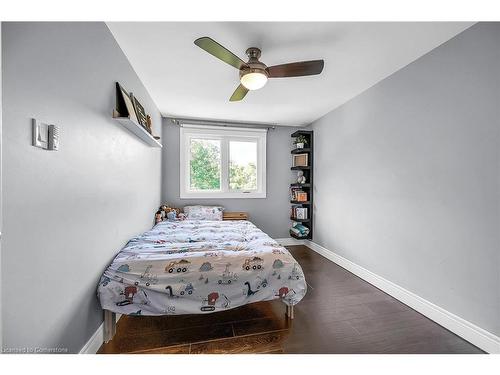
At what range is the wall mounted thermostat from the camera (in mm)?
905

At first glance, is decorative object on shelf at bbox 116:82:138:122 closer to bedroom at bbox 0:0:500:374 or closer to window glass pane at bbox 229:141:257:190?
bedroom at bbox 0:0:500:374

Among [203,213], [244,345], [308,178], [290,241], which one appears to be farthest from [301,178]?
[244,345]

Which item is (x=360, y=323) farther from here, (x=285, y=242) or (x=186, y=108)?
(x=186, y=108)

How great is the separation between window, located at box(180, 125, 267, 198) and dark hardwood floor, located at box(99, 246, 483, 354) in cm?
228

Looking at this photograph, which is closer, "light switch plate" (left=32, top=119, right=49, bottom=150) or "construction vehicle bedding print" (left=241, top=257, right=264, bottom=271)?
"light switch plate" (left=32, top=119, right=49, bottom=150)

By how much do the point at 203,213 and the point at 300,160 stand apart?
2.09 metres

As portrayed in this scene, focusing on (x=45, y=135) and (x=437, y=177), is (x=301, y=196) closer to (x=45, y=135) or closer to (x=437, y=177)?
(x=437, y=177)

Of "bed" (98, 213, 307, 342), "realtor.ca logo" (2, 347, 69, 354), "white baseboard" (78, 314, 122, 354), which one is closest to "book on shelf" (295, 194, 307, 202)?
"bed" (98, 213, 307, 342)

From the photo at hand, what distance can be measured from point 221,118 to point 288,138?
55.7 inches

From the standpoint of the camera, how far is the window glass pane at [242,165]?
397 centimetres

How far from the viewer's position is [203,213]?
355cm
